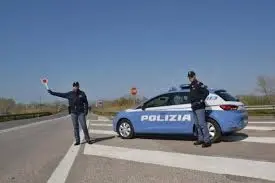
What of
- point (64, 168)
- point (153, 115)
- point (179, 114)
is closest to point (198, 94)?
point (179, 114)

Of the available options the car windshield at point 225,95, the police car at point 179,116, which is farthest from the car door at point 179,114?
the car windshield at point 225,95

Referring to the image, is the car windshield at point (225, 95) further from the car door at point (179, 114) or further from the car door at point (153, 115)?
the car door at point (153, 115)

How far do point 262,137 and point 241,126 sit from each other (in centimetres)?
100

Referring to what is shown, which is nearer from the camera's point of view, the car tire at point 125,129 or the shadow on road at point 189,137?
the shadow on road at point 189,137

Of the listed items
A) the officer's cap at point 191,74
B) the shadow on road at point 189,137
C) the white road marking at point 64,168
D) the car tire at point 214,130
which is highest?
the officer's cap at point 191,74

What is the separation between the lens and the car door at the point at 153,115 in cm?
1208

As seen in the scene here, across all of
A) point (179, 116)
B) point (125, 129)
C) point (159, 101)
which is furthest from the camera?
point (125, 129)

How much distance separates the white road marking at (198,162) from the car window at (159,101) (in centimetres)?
227

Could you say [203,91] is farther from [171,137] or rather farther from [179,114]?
[171,137]

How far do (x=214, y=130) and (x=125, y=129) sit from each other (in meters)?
3.40

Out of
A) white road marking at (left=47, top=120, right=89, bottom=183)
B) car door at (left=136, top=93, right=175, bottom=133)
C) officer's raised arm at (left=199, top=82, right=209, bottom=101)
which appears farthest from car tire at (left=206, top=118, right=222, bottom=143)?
white road marking at (left=47, top=120, right=89, bottom=183)

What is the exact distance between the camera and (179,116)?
1157 centimetres

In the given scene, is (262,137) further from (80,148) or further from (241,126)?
(80,148)

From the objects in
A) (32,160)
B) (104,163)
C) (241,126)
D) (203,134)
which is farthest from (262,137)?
(32,160)
